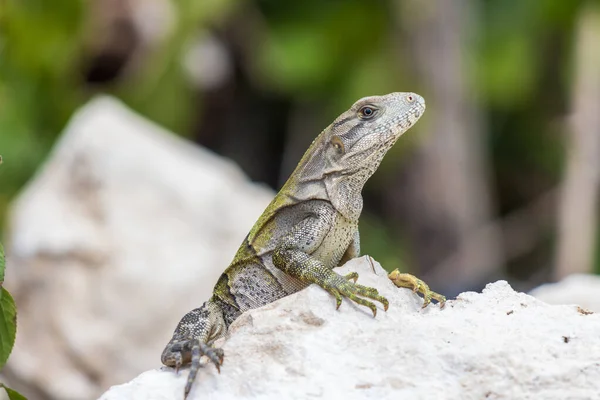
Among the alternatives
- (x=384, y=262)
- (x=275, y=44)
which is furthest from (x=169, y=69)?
(x=384, y=262)

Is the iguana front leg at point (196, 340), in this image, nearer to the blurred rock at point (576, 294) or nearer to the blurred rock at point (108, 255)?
the blurred rock at point (576, 294)

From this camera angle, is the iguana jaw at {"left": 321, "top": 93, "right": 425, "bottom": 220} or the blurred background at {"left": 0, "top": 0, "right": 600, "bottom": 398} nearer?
the iguana jaw at {"left": 321, "top": 93, "right": 425, "bottom": 220}

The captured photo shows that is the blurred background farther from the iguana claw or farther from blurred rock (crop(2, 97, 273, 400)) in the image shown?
the iguana claw

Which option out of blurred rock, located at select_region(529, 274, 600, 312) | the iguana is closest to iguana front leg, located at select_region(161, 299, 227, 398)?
the iguana

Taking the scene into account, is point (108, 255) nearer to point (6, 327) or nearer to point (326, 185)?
point (326, 185)

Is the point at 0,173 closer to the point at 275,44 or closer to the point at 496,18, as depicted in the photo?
the point at 275,44

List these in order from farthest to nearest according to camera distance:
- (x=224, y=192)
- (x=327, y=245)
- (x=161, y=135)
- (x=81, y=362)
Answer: (x=161, y=135)
(x=224, y=192)
(x=81, y=362)
(x=327, y=245)
